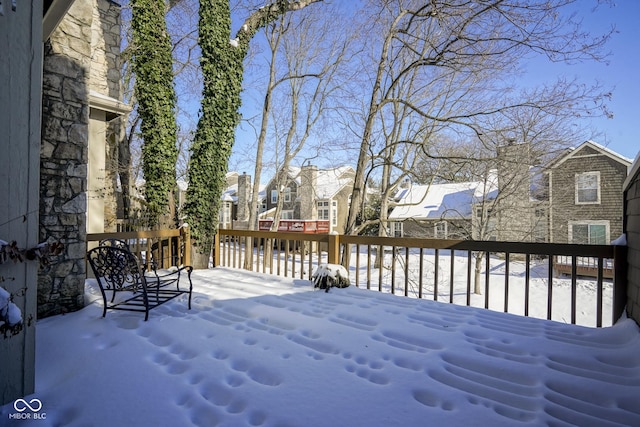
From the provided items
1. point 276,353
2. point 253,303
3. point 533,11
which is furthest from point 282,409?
point 533,11

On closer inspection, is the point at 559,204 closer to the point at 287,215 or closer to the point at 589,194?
the point at 589,194

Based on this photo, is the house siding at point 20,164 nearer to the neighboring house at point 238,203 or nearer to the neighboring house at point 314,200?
the neighboring house at point 238,203

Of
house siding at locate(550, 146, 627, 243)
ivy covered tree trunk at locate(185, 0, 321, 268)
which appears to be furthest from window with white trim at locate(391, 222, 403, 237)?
ivy covered tree trunk at locate(185, 0, 321, 268)

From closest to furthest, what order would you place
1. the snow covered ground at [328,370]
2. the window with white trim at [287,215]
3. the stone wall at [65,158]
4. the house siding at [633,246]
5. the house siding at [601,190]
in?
the snow covered ground at [328,370] < the house siding at [633,246] < the stone wall at [65,158] < the house siding at [601,190] < the window with white trim at [287,215]

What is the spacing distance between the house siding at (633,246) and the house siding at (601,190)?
9.19 m

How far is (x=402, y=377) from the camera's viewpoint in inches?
79.7

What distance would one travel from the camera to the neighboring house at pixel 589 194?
11.0 meters

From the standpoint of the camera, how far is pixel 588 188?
11.5 m

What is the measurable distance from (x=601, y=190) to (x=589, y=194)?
13.9 inches

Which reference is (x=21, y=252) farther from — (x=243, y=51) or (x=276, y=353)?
(x=243, y=51)

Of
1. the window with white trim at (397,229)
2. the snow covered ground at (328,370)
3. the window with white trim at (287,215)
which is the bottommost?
the snow covered ground at (328,370)

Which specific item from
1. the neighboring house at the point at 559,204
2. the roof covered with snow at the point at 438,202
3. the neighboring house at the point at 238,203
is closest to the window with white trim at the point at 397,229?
the roof covered with snow at the point at 438,202

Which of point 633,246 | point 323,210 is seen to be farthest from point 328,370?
point 323,210

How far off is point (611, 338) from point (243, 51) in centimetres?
770
